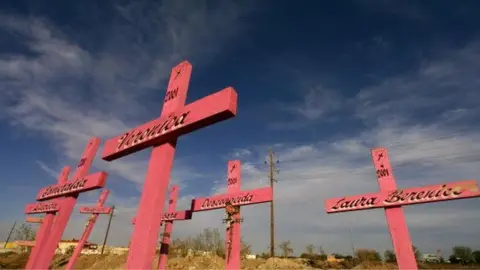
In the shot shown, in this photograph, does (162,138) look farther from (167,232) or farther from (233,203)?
(167,232)

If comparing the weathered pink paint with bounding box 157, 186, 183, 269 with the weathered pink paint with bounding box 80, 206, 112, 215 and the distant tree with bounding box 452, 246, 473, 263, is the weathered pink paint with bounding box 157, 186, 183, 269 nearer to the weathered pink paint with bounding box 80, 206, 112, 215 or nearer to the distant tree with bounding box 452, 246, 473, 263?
the weathered pink paint with bounding box 80, 206, 112, 215

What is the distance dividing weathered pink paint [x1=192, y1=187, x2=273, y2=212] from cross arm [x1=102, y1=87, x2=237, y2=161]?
5514 mm

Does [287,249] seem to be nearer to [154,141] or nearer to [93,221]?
[93,221]

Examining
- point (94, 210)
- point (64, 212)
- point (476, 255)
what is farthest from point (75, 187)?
point (476, 255)

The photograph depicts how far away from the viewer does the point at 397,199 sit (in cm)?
947

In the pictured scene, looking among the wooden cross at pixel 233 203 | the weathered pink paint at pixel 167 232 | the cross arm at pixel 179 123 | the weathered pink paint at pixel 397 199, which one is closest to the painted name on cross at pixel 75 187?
the cross arm at pixel 179 123

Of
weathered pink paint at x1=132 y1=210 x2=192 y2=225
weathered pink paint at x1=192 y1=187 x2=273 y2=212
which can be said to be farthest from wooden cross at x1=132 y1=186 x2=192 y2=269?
weathered pink paint at x1=192 y1=187 x2=273 y2=212

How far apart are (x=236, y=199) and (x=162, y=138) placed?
6.58m

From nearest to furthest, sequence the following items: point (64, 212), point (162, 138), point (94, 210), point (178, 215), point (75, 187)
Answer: point (162, 138)
point (75, 187)
point (64, 212)
point (178, 215)
point (94, 210)

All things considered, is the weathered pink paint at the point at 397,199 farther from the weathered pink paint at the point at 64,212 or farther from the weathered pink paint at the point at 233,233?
the weathered pink paint at the point at 64,212

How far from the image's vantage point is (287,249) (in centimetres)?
3934

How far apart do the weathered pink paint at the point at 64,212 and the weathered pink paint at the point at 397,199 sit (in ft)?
26.9

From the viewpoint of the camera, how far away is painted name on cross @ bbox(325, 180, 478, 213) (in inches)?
340

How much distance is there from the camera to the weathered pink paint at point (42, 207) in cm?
853
